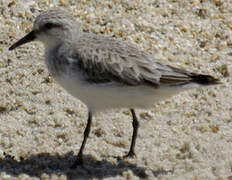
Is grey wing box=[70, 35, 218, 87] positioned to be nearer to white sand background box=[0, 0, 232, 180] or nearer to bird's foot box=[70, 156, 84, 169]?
white sand background box=[0, 0, 232, 180]

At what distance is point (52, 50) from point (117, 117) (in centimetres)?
127

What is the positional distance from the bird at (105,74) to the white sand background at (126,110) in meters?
0.39

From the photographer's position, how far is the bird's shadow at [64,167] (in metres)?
5.18

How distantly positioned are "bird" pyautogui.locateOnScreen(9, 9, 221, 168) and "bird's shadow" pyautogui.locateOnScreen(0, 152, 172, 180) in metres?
0.13

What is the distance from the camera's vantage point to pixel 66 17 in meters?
5.39

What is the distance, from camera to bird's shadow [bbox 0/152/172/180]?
17.0 ft

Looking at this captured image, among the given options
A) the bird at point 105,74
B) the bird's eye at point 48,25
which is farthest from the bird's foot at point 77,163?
the bird's eye at point 48,25

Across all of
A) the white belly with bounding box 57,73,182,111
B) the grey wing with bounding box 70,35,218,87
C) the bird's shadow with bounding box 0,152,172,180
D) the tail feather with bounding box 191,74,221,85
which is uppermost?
the grey wing with bounding box 70,35,218,87

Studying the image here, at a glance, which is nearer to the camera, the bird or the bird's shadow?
the bird

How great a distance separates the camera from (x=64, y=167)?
210 inches

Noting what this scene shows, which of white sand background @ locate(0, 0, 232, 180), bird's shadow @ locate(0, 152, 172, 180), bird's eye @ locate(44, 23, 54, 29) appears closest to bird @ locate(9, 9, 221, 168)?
bird's eye @ locate(44, 23, 54, 29)

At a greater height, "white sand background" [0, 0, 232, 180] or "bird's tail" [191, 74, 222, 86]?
"bird's tail" [191, 74, 222, 86]

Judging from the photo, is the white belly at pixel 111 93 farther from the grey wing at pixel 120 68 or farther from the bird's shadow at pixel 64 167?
the bird's shadow at pixel 64 167

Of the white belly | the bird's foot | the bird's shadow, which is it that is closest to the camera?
the white belly
